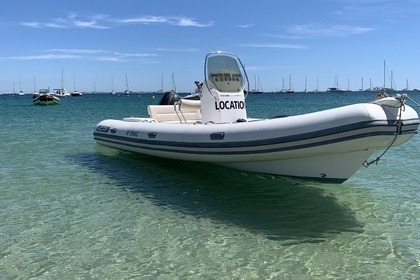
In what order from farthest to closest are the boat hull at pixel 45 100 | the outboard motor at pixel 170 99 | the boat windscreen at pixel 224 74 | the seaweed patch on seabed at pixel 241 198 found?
the boat hull at pixel 45 100
the outboard motor at pixel 170 99
the boat windscreen at pixel 224 74
the seaweed patch on seabed at pixel 241 198

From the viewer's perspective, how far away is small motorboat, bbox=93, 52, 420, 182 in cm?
482

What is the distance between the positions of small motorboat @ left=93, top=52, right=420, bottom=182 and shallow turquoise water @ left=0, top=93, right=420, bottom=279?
0.44m

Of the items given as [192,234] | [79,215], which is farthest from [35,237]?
[192,234]

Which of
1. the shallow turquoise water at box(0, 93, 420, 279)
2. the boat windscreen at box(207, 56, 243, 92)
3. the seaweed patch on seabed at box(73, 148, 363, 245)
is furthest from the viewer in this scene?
the boat windscreen at box(207, 56, 243, 92)

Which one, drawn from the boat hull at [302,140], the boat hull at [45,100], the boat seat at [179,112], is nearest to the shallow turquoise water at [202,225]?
the boat hull at [302,140]

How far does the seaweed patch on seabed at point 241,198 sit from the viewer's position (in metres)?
4.74

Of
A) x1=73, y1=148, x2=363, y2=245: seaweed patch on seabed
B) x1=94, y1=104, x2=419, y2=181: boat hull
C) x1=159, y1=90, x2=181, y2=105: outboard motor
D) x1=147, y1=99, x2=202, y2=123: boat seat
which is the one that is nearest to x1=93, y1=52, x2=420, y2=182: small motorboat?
x1=94, y1=104, x2=419, y2=181: boat hull

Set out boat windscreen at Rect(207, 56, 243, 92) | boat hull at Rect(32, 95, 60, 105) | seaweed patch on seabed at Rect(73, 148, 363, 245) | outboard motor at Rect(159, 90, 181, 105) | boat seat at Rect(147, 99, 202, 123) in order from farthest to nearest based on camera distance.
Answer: boat hull at Rect(32, 95, 60, 105) → outboard motor at Rect(159, 90, 181, 105) → boat seat at Rect(147, 99, 202, 123) → boat windscreen at Rect(207, 56, 243, 92) → seaweed patch on seabed at Rect(73, 148, 363, 245)

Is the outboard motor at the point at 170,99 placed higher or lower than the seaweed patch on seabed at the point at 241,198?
higher

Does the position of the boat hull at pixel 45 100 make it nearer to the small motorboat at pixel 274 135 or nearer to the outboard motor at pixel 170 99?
the outboard motor at pixel 170 99

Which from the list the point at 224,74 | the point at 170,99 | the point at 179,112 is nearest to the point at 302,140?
the point at 224,74

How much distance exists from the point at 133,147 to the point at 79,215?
3272mm

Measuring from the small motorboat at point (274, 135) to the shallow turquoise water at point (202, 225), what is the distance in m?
0.44

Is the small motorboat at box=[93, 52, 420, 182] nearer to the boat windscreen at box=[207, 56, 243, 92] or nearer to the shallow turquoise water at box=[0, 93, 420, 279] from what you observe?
the boat windscreen at box=[207, 56, 243, 92]
